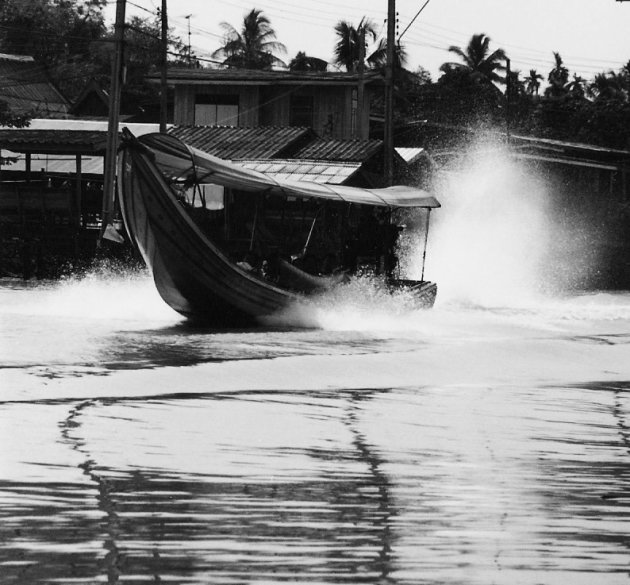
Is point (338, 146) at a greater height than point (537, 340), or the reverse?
point (338, 146)

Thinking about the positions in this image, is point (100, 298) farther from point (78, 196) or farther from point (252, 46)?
point (252, 46)

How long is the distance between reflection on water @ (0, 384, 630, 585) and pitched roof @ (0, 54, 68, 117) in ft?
157

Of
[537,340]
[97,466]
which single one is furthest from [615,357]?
[97,466]

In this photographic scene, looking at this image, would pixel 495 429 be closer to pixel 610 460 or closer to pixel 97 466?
pixel 610 460

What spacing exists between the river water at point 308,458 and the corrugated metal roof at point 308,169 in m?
12.9

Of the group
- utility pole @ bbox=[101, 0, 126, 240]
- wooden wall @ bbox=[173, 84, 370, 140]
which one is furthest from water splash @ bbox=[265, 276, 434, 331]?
wooden wall @ bbox=[173, 84, 370, 140]

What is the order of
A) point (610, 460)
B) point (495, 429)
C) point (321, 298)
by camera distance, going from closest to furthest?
point (610, 460), point (495, 429), point (321, 298)

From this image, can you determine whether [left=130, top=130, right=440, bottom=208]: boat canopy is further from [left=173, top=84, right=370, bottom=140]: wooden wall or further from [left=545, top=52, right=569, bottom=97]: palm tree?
[left=545, top=52, right=569, bottom=97]: palm tree

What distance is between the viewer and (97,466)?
819 centimetres

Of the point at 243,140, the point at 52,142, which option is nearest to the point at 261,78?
the point at 243,140

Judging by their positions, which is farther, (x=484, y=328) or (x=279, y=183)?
(x=484, y=328)

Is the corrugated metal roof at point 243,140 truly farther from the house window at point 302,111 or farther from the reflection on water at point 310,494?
the reflection on water at point 310,494

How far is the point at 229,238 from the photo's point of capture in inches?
969

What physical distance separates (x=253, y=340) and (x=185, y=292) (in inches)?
67.7
